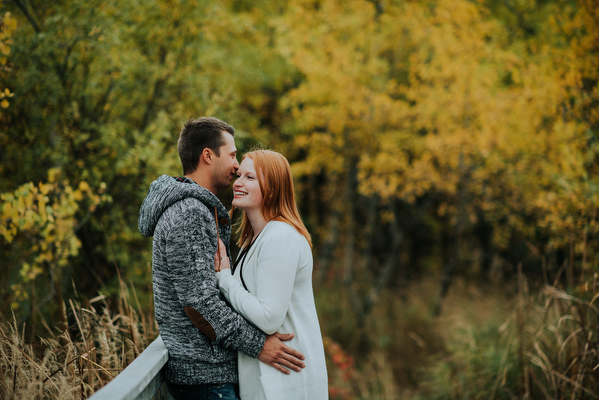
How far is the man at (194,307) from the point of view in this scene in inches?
77.7

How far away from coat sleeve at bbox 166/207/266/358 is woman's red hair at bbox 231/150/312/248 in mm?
386

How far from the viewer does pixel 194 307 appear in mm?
1958

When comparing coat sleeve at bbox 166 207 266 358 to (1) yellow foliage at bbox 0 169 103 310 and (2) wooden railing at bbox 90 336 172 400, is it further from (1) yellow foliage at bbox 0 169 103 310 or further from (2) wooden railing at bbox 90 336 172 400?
(1) yellow foliage at bbox 0 169 103 310

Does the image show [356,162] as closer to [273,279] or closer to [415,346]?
[415,346]

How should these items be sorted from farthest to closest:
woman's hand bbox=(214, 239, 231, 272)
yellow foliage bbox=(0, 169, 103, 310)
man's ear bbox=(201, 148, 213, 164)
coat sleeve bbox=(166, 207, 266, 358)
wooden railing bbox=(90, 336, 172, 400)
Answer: yellow foliage bbox=(0, 169, 103, 310) < man's ear bbox=(201, 148, 213, 164) < woman's hand bbox=(214, 239, 231, 272) < coat sleeve bbox=(166, 207, 266, 358) < wooden railing bbox=(90, 336, 172, 400)

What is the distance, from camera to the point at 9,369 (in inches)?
90.4

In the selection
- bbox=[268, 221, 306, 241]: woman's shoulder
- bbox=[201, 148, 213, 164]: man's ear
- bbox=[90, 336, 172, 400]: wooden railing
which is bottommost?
bbox=[90, 336, 172, 400]: wooden railing

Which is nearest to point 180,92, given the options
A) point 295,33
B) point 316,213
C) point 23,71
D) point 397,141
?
point 23,71

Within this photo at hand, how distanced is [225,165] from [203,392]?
3.56ft

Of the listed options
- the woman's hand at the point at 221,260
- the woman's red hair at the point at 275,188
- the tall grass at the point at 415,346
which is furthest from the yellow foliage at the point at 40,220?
the woman's red hair at the point at 275,188

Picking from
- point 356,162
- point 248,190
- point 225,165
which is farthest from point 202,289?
point 356,162

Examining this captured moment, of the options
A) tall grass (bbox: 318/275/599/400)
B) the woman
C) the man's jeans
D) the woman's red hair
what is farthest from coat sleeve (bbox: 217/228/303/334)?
tall grass (bbox: 318/275/599/400)

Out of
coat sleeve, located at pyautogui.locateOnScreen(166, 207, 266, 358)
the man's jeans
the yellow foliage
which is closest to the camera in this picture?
coat sleeve, located at pyautogui.locateOnScreen(166, 207, 266, 358)

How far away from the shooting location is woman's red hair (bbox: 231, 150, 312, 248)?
2.29m
